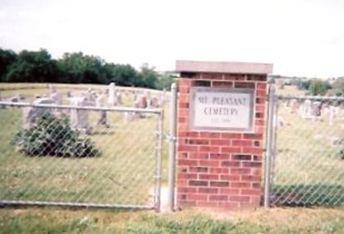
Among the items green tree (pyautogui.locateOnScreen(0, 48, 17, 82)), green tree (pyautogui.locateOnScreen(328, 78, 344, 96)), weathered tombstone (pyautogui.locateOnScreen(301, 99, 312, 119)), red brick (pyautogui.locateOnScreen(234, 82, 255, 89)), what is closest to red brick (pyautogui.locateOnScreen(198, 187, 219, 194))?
red brick (pyautogui.locateOnScreen(234, 82, 255, 89))

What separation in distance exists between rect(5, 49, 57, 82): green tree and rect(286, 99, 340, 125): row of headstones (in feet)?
88.4

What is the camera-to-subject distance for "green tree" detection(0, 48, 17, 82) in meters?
43.4

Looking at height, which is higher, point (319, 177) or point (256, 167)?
point (256, 167)

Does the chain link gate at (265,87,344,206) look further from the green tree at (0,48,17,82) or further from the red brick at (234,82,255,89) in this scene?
the green tree at (0,48,17,82)

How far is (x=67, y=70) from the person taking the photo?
50469 mm

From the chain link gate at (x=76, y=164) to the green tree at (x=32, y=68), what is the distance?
33518mm

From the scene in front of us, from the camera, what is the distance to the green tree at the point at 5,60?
4344cm

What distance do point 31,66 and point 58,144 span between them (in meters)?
39.1

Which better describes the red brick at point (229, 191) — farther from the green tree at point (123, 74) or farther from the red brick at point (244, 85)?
the green tree at point (123, 74)

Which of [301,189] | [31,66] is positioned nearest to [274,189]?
[301,189]

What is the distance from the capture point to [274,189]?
699cm

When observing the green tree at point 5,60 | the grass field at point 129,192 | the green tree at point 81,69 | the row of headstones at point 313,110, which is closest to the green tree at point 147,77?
the green tree at point 81,69

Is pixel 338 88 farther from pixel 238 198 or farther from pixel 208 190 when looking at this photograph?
pixel 208 190

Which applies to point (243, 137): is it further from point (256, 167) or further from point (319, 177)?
point (319, 177)
